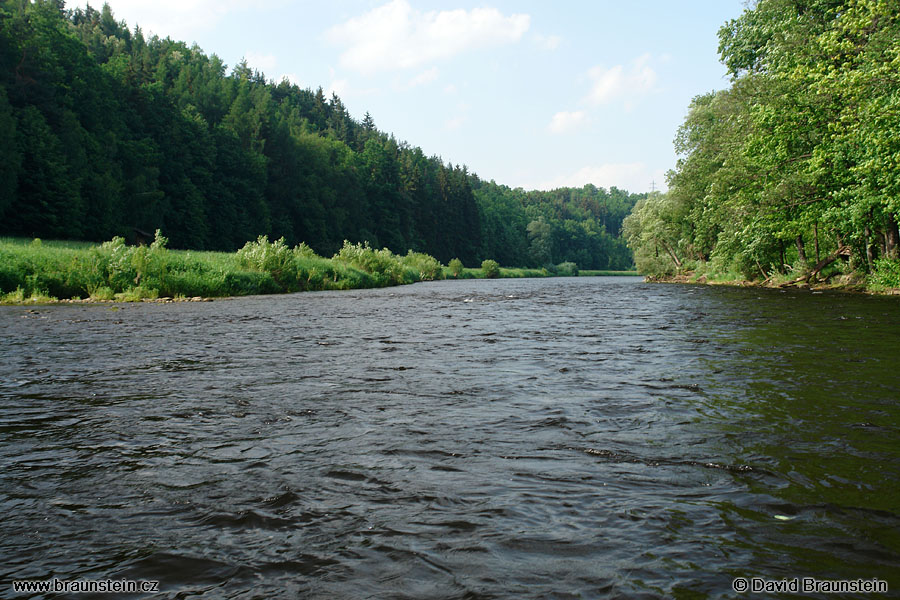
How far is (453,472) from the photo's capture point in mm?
5090

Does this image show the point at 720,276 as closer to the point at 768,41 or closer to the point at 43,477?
the point at 768,41

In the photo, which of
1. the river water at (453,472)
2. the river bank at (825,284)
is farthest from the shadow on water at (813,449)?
the river bank at (825,284)

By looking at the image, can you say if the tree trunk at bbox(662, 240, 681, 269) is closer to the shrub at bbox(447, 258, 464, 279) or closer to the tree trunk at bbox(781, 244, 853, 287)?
the tree trunk at bbox(781, 244, 853, 287)

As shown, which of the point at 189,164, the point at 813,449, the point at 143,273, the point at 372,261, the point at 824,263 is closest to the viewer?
the point at 813,449

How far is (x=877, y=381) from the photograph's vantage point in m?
8.29

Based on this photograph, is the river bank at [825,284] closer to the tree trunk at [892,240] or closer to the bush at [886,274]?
the bush at [886,274]

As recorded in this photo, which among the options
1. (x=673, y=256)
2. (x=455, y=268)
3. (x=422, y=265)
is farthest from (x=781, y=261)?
(x=455, y=268)

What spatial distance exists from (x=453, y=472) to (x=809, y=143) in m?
29.0

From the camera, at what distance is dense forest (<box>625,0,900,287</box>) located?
2147cm

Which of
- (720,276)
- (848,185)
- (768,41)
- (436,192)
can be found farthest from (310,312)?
(436,192)

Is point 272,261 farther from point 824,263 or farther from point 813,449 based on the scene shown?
point 813,449

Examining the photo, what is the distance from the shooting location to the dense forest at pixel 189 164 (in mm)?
59312

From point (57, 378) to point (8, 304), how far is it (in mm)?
17820

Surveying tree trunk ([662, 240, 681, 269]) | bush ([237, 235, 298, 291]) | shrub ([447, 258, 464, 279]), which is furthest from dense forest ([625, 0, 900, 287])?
shrub ([447, 258, 464, 279])
